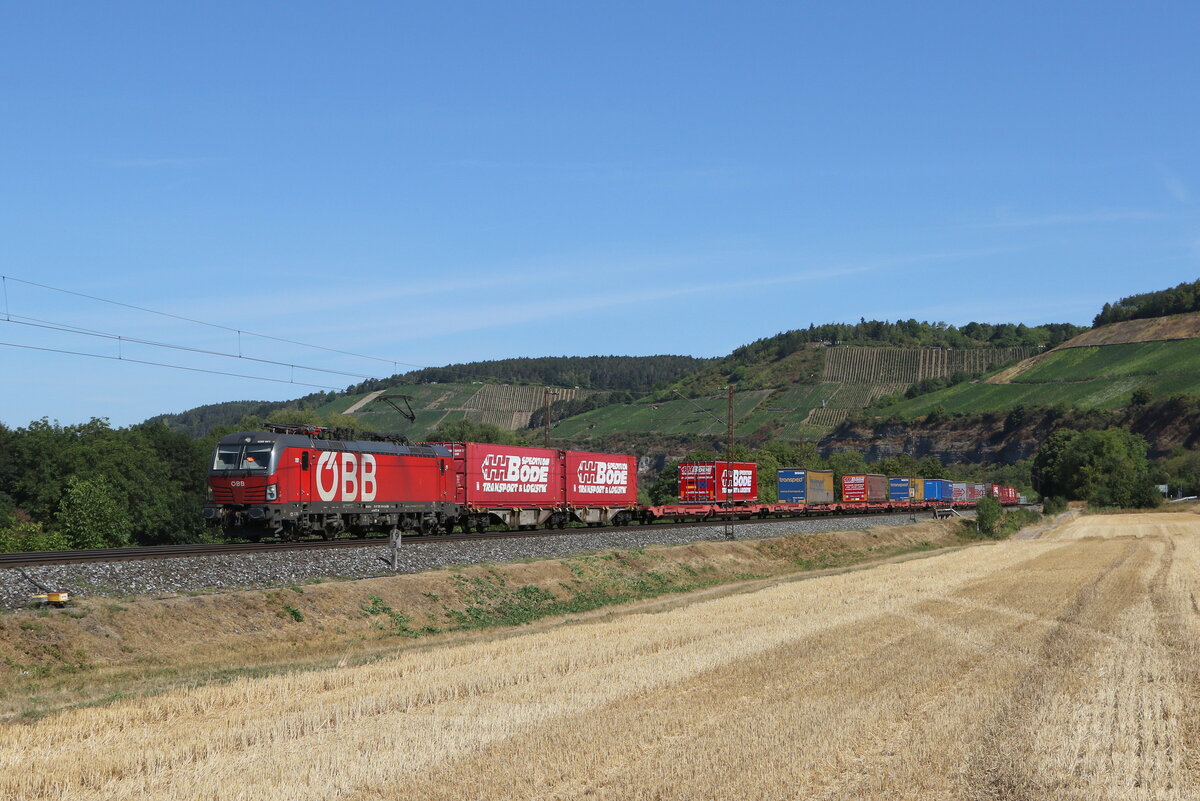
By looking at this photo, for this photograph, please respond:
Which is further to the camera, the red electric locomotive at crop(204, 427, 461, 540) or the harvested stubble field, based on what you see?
the red electric locomotive at crop(204, 427, 461, 540)

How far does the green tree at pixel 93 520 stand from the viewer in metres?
80.7

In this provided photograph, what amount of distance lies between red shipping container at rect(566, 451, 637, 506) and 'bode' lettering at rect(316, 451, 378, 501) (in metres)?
17.4

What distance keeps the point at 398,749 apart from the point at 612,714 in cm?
328

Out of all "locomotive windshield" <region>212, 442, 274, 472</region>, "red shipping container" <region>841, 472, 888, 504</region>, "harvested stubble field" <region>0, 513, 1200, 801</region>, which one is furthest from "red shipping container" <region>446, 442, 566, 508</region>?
"red shipping container" <region>841, 472, 888, 504</region>

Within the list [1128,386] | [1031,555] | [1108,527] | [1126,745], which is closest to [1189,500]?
[1128,386]

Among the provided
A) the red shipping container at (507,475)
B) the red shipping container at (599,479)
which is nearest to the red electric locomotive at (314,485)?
the red shipping container at (507,475)

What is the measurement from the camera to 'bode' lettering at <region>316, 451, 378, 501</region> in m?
38.5

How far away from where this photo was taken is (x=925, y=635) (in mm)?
22719

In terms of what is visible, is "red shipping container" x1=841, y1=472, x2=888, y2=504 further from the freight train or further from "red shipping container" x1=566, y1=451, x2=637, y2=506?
"red shipping container" x1=566, y1=451, x2=637, y2=506

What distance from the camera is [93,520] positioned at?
81.6m

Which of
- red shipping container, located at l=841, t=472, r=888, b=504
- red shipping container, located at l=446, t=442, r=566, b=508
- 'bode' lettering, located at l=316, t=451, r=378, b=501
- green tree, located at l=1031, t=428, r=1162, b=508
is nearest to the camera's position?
'bode' lettering, located at l=316, t=451, r=378, b=501

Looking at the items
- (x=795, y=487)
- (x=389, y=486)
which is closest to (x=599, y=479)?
(x=389, y=486)

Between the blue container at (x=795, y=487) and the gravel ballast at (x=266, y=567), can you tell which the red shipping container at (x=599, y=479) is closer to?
the gravel ballast at (x=266, y=567)

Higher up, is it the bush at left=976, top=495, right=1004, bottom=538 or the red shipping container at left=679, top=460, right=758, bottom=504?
the red shipping container at left=679, top=460, right=758, bottom=504
